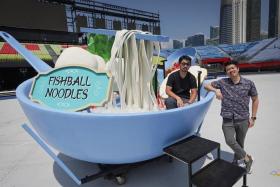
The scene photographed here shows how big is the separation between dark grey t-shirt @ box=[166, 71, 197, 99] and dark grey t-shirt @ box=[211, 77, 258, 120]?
0.51 meters

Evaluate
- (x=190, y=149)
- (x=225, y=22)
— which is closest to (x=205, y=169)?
(x=190, y=149)

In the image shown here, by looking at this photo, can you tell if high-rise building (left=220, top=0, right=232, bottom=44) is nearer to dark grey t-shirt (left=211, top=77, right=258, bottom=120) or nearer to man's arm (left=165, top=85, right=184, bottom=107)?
man's arm (left=165, top=85, right=184, bottom=107)

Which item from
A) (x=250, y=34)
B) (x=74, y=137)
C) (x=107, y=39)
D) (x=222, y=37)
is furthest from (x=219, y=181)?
(x=222, y=37)

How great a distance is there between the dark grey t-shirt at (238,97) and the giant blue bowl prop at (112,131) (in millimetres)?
356

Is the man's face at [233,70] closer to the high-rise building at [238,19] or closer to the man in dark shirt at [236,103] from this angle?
the man in dark shirt at [236,103]

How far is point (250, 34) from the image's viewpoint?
68.2 m

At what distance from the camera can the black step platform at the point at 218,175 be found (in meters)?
1.51

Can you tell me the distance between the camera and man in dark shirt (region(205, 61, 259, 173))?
1918mm

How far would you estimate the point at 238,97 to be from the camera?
1.92 m

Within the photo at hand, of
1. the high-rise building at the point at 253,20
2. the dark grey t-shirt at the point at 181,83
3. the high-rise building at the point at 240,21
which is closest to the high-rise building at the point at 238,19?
the high-rise building at the point at 240,21

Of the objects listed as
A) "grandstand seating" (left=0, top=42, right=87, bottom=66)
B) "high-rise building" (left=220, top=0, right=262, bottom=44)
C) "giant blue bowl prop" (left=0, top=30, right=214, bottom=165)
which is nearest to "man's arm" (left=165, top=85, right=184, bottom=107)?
"giant blue bowl prop" (left=0, top=30, right=214, bottom=165)

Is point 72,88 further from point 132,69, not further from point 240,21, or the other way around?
point 240,21

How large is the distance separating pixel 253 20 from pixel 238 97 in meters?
83.6

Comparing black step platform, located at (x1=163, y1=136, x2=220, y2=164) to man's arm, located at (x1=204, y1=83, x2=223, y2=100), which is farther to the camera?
man's arm, located at (x1=204, y1=83, x2=223, y2=100)
